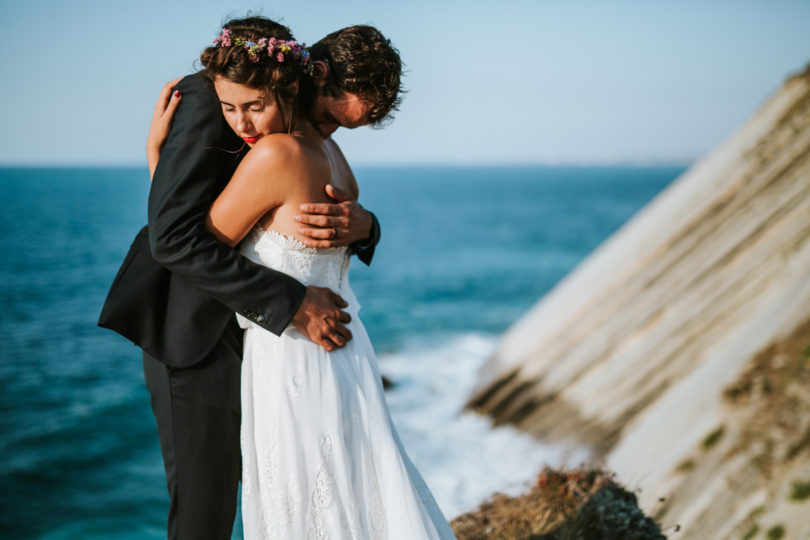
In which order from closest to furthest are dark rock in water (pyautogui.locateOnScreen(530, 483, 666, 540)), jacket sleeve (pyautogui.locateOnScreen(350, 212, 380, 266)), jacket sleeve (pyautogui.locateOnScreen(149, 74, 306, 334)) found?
jacket sleeve (pyautogui.locateOnScreen(149, 74, 306, 334)), jacket sleeve (pyautogui.locateOnScreen(350, 212, 380, 266)), dark rock in water (pyautogui.locateOnScreen(530, 483, 666, 540))

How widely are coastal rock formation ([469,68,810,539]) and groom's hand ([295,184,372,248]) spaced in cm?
441

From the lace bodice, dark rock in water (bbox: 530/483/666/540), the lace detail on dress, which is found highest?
the lace bodice

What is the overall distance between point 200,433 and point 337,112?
137 cm

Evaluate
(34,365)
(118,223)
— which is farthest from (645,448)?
(118,223)

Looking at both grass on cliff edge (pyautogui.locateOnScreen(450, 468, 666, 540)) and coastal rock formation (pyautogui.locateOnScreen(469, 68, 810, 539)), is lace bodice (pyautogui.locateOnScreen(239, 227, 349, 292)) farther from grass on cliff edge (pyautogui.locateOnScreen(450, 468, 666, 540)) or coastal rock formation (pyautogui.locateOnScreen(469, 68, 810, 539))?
coastal rock formation (pyautogui.locateOnScreen(469, 68, 810, 539))

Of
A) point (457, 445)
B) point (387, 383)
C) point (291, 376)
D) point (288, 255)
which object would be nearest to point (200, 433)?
point (291, 376)

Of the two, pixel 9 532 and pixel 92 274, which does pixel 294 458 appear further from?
pixel 92 274

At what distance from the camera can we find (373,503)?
8.30 feet

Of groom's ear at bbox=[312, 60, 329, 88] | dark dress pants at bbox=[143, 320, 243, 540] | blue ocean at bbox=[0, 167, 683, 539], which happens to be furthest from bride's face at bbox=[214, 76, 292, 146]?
blue ocean at bbox=[0, 167, 683, 539]

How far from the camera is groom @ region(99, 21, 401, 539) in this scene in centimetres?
227

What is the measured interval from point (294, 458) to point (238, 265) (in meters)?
0.74

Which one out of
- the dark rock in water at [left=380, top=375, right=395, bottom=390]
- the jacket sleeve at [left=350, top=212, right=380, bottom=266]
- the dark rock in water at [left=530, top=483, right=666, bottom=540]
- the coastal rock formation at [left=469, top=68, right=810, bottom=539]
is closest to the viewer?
the jacket sleeve at [left=350, top=212, right=380, bottom=266]

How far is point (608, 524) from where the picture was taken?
162 inches

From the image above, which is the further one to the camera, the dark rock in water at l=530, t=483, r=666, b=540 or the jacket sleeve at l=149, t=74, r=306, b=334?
the dark rock in water at l=530, t=483, r=666, b=540
